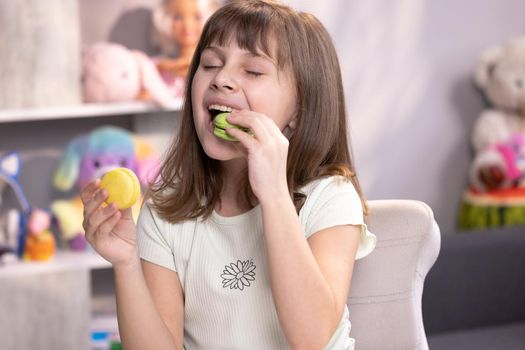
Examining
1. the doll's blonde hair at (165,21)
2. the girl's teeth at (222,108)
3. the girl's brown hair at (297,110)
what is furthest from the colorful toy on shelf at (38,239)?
the girl's teeth at (222,108)

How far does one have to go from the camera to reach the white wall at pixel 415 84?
10.6 feet

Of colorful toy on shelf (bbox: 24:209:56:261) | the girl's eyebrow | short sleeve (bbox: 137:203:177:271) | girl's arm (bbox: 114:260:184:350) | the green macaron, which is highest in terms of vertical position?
the girl's eyebrow

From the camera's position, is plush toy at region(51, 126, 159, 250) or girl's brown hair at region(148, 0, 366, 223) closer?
girl's brown hair at region(148, 0, 366, 223)

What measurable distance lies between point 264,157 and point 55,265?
1500mm

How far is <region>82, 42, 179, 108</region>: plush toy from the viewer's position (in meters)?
2.69

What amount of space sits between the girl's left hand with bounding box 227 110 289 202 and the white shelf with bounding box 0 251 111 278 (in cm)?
146

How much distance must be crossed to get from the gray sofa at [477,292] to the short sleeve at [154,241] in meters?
1.11

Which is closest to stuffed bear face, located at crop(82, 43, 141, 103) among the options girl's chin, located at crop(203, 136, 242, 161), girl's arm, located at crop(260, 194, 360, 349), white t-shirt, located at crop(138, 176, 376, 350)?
white t-shirt, located at crop(138, 176, 376, 350)

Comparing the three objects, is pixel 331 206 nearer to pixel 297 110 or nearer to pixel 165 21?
pixel 297 110

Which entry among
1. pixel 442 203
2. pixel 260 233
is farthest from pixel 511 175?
pixel 260 233

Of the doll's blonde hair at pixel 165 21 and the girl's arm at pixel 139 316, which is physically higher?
the doll's blonde hair at pixel 165 21

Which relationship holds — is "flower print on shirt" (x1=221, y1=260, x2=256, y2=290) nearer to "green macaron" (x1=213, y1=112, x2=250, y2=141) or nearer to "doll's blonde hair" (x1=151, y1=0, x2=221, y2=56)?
"green macaron" (x1=213, y1=112, x2=250, y2=141)

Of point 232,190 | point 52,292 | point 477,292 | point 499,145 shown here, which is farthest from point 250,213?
point 499,145

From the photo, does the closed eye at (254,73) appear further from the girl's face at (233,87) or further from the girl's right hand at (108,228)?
the girl's right hand at (108,228)
